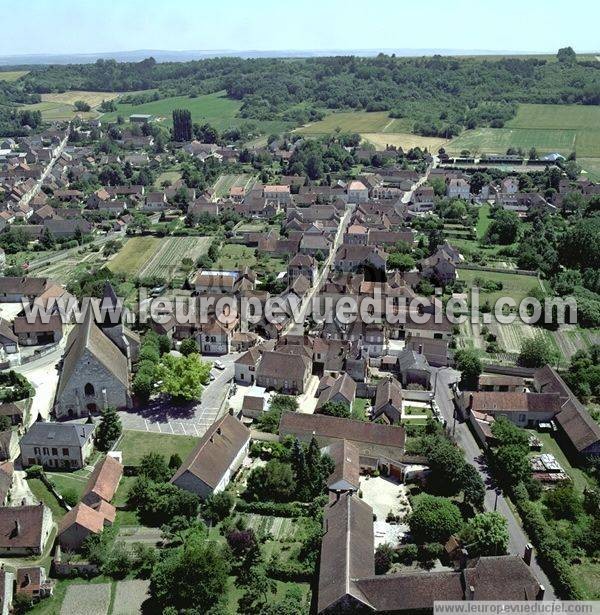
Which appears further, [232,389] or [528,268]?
[528,268]

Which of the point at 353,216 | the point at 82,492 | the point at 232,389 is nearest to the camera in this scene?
the point at 82,492

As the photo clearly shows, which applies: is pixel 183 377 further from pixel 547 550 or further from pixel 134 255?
pixel 134 255

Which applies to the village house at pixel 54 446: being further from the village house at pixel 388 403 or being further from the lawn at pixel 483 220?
the lawn at pixel 483 220

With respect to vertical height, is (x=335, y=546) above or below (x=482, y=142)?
below

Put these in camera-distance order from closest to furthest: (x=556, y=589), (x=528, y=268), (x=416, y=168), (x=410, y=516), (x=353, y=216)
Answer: (x=556, y=589) < (x=410, y=516) < (x=528, y=268) < (x=353, y=216) < (x=416, y=168)

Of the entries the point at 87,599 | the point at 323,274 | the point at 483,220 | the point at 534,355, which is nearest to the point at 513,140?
the point at 483,220

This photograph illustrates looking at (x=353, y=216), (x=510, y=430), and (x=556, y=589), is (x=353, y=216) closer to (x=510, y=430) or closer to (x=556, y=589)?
(x=510, y=430)

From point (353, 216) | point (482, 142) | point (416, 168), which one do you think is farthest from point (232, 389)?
point (482, 142)
